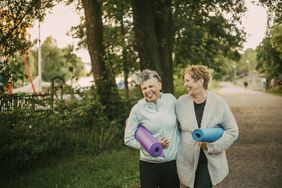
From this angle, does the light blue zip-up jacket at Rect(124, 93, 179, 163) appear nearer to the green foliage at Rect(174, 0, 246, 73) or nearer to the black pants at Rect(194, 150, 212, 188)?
the black pants at Rect(194, 150, 212, 188)

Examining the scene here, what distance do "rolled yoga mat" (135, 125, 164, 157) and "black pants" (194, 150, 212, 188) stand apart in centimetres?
43

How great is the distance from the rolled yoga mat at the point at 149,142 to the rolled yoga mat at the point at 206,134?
13.9 inches

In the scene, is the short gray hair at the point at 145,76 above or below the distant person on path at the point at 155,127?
above

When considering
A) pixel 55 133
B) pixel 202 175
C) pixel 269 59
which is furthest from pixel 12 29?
pixel 269 59

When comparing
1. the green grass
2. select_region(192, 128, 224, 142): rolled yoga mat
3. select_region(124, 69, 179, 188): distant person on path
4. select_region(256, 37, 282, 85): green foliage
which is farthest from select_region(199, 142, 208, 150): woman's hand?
select_region(256, 37, 282, 85): green foliage

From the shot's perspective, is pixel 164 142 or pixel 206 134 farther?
pixel 164 142

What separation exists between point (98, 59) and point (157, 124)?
8918 millimetres

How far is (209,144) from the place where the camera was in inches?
177

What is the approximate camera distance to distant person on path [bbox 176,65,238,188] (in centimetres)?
455

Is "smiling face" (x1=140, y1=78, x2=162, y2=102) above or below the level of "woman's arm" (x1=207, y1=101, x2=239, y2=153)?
above

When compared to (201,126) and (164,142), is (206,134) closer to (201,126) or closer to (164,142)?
(201,126)

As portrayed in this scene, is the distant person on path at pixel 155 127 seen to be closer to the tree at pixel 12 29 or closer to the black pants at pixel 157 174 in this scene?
the black pants at pixel 157 174

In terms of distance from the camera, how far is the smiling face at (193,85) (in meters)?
4.58

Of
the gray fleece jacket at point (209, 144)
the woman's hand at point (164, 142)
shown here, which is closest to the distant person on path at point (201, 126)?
the gray fleece jacket at point (209, 144)
